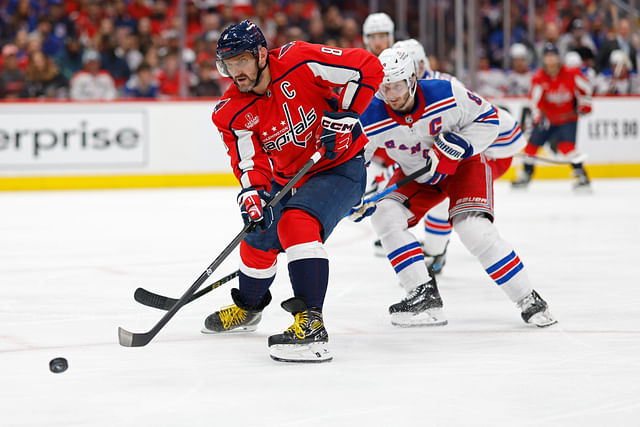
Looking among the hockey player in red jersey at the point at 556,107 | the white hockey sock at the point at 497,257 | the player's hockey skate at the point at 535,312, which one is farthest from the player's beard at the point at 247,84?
the hockey player in red jersey at the point at 556,107

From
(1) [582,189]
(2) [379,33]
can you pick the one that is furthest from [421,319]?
(1) [582,189]

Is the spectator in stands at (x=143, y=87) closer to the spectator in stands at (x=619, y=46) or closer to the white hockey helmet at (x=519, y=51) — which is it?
the white hockey helmet at (x=519, y=51)

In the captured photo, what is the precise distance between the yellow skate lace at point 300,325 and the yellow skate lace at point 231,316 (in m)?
0.44

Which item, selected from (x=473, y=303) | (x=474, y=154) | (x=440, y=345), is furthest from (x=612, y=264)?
(x=440, y=345)

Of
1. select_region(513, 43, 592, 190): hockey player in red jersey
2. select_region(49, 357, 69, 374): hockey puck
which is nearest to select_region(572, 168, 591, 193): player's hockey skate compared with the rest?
select_region(513, 43, 592, 190): hockey player in red jersey

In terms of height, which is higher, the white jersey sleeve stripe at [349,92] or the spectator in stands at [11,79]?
the white jersey sleeve stripe at [349,92]

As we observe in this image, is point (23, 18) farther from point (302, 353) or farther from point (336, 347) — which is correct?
point (302, 353)

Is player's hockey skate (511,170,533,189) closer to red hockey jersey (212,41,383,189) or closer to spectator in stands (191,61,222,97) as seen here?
spectator in stands (191,61,222,97)

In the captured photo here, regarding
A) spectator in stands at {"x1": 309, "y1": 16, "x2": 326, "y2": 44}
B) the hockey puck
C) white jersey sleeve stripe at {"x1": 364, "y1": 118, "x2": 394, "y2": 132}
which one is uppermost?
white jersey sleeve stripe at {"x1": 364, "y1": 118, "x2": 394, "y2": 132}

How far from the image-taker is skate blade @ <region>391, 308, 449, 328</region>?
333 centimetres

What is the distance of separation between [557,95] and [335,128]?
242 inches

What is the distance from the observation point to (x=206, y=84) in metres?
9.16

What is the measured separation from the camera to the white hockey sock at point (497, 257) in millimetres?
3258

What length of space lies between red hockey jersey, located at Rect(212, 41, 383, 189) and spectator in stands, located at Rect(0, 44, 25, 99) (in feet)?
20.2
